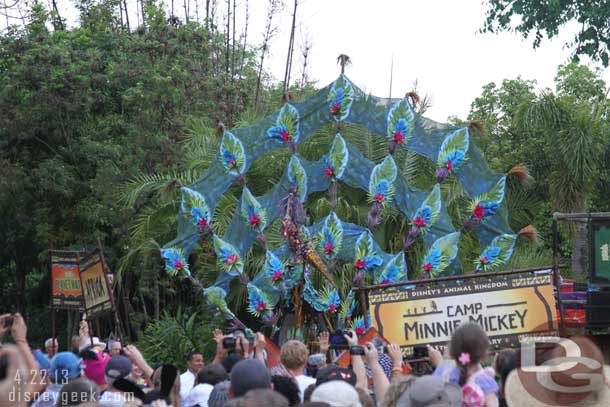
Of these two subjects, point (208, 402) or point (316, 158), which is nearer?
point (208, 402)

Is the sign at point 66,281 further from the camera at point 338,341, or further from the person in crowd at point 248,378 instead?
the person in crowd at point 248,378

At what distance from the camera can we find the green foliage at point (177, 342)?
16406 millimetres

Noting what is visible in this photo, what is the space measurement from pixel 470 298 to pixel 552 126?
33.7 ft

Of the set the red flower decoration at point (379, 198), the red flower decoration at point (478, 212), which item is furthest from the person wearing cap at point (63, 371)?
the red flower decoration at point (478, 212)

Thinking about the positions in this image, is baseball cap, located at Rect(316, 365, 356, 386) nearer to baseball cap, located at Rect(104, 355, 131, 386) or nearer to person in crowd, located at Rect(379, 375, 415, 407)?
person in crowd, located at Rect(379, 375, 415, 407)

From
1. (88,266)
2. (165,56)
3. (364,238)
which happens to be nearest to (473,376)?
(88,266)

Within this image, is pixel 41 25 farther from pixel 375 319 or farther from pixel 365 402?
pixel 365 402

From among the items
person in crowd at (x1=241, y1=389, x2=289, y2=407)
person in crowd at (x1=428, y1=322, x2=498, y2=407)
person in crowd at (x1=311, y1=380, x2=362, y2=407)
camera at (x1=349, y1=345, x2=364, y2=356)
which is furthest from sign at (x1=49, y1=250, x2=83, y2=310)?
person in crowd at (x1=241, y1=389, x2=289, y2=407)

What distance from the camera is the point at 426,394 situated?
4.96 metres

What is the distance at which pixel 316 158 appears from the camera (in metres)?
17.1

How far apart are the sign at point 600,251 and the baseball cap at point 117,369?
8.21 meters

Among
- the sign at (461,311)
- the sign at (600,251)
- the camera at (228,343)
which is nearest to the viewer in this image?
the camera at (228,343)

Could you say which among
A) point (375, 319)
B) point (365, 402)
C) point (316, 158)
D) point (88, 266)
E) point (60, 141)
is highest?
point (60, 141)

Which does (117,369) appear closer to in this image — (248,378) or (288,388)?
(288,388)
